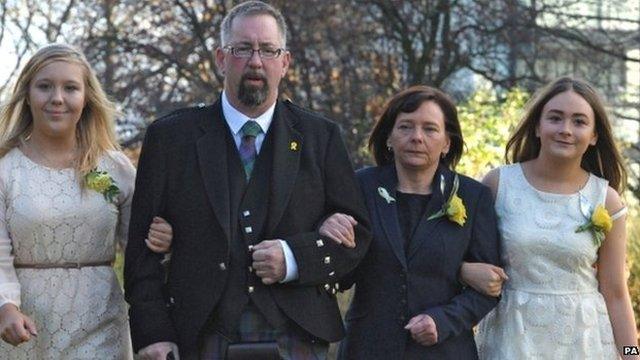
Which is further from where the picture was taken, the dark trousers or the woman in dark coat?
the woman in dark coat

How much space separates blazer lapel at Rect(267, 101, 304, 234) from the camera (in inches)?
193

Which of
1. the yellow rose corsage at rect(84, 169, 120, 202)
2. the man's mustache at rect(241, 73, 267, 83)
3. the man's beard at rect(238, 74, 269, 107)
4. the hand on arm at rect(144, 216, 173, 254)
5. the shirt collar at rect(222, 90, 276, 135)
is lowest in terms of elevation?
the hand on arm at rect(144, 216, 173, 254)

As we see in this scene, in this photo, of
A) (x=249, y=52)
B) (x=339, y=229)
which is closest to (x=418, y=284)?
(x=339, y=229)

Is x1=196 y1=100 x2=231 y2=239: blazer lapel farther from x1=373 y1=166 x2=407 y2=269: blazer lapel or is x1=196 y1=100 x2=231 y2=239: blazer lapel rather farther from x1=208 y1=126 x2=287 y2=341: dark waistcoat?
x1=373 y1=166 x2=407 y2=269: blazer lapel

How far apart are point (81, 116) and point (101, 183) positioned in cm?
37

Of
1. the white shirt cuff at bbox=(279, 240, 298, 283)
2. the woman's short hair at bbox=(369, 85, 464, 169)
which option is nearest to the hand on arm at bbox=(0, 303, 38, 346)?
the white shirt cuff at bbox=(279, 240, 298, 283)

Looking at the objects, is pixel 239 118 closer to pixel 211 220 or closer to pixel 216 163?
pixel 216 163

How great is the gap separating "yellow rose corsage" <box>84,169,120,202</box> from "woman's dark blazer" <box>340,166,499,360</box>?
3.55 feet

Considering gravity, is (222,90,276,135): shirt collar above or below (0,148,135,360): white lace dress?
above

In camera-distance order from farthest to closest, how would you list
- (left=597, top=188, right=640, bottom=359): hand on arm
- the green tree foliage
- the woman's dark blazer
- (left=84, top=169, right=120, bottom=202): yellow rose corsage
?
the green tree foliage → (left=597, top=188, right=640, bottom=359): hand on arm → (left=84, top=169, right=120, bottom=202): yellow rose corsage → the woman's dark blazer

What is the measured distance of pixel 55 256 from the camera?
5.26 meters

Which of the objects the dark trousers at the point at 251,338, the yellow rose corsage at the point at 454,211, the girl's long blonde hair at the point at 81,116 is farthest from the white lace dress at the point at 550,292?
the girl's long blonde hair at the point at 81,116

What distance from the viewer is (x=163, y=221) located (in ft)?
16.3

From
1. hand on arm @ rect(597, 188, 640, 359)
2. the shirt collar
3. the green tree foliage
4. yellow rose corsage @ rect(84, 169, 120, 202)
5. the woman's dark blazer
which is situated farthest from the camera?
the green tree foliage
